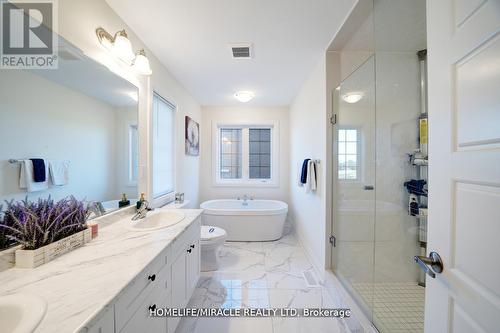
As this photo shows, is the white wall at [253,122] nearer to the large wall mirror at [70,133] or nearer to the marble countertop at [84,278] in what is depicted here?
the large wall mirror at [70,133]

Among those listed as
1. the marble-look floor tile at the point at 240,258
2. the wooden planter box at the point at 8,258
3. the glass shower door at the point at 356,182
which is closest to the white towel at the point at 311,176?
the glass shower door at the point at 356,182

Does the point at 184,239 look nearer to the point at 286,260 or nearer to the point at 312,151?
the point at 286,260

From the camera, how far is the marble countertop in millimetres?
631

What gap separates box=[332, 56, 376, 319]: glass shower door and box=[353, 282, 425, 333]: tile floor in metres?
0.04

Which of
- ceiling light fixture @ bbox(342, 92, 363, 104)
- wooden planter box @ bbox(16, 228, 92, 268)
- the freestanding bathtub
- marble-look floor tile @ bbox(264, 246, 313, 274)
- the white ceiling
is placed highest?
the white ceiling

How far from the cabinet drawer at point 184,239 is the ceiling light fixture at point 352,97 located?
1.97 metres

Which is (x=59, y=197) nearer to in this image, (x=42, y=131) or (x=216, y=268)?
(x=42, y=131)

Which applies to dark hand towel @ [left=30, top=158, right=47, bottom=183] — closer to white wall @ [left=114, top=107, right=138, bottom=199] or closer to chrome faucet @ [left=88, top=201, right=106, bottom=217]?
chrome faucet @ [left=88, top=201, right=106, bottom=217]

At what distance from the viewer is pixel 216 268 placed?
239 centimetres

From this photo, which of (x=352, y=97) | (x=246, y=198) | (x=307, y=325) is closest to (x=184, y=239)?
(x=307, y=325)

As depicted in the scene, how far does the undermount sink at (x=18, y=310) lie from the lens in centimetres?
61

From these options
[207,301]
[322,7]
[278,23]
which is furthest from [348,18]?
[207,301]

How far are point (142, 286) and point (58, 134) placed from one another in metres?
1.00

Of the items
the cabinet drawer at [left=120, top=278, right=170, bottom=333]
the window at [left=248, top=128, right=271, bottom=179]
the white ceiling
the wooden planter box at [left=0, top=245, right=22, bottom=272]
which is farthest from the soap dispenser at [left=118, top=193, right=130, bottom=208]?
the window at [left=248, top=128, right=271, bottom=179]
